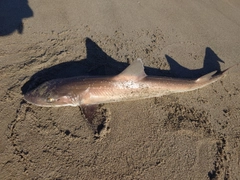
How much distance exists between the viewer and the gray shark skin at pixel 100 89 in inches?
179

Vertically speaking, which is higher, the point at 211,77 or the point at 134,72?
the point at 134,72

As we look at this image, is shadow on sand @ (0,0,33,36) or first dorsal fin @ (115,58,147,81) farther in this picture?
shadow on sand @ (0,0,33,36)

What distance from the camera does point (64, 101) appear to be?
455 centimetres

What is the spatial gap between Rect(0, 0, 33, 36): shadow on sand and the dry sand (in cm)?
2

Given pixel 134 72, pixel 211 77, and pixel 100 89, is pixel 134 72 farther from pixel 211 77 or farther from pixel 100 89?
pixel 211 77

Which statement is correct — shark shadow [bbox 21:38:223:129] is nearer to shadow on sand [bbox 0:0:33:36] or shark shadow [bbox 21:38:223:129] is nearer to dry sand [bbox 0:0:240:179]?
dry sand [bbox 0:0:240:179]

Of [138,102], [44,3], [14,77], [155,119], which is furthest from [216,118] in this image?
[44,3]

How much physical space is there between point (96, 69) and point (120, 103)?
96cm

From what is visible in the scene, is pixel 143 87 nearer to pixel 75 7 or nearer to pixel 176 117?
pixel 176 117

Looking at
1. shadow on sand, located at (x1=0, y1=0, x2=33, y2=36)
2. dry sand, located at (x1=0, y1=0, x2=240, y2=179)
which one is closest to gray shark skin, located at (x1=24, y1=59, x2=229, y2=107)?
dry sand, located at (x1=0, y1=0, x2=240, y2=179)

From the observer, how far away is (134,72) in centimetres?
476

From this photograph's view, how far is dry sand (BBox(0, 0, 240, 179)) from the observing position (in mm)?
4117

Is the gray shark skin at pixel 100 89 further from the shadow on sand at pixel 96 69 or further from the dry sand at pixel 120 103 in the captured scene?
the shadow on sand at pixel 96 69

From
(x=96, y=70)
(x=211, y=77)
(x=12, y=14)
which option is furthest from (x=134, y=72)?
(x=12, y=14)
